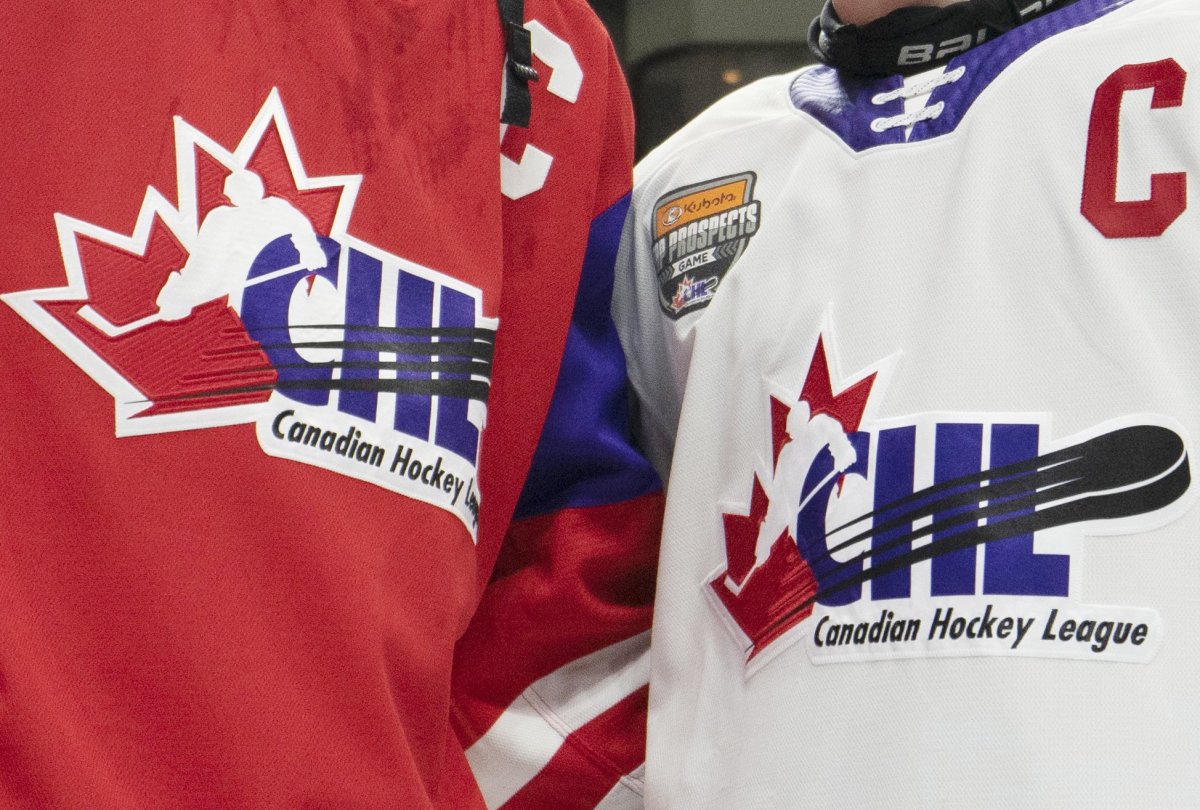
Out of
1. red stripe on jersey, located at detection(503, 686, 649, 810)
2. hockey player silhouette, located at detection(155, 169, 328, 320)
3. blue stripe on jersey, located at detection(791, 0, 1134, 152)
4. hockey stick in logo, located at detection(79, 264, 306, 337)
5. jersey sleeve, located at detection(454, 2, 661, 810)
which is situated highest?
blue stripe on jersey, located at detection(791, 0, 1134, 152)

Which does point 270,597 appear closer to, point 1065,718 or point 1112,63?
point 1065,718

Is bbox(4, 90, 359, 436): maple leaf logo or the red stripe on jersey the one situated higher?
bbox(4, 90, 359, 436): maple leaf logo

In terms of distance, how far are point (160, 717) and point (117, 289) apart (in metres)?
0.19

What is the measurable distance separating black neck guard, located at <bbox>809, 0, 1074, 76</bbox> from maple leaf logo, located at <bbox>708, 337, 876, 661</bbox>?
19cm

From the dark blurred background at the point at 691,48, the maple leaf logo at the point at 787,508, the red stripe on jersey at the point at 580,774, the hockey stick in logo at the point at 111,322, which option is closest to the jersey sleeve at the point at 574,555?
the red stripe on jersey at the point at 580,774

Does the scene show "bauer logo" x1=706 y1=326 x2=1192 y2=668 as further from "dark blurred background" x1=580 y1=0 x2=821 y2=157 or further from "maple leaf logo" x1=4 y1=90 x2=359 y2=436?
"dark blurred background" x1=580 y1=0 x2=821 y2=157

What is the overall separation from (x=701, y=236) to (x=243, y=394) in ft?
1.01

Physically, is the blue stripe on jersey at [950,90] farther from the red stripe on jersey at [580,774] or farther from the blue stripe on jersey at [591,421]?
the red stripe on jersey at [580,774]

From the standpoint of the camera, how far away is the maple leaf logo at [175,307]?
66cm

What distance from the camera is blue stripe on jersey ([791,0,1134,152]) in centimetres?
78

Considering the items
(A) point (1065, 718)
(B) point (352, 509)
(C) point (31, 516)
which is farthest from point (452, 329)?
(A) point (1065, 718)

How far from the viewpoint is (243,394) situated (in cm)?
69

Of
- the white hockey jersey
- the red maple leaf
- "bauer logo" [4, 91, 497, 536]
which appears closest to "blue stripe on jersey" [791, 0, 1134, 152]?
the white hockey jersey

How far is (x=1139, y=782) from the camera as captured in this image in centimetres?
64
